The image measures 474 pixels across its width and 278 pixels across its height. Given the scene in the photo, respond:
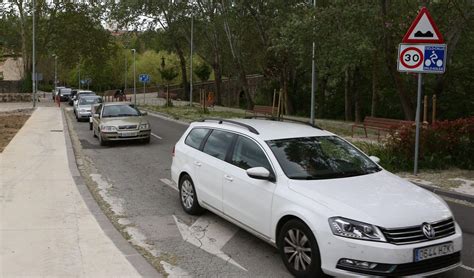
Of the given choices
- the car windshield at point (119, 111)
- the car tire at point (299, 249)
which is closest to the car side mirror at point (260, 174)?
the car tire at point (299, 249)

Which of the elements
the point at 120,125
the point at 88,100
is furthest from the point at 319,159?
the point at 88,100

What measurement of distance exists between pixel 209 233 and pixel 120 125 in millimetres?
10471

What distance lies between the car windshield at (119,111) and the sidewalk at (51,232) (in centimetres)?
610

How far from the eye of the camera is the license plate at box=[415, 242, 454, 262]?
4.49m

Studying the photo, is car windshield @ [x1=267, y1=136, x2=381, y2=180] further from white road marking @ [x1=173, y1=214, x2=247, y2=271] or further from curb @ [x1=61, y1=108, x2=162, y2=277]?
curb @ [x1=61, y1=108, x2=162, y2=277]

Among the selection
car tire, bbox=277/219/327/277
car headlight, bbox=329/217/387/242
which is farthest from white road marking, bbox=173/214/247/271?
car headlight, bbox=329/217/387/242

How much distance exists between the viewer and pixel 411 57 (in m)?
10.0

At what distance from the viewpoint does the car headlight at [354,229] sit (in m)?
4.48

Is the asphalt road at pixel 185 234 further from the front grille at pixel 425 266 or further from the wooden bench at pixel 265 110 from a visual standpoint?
the wooden bench at pixel 265 110

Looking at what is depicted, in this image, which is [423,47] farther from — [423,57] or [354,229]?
[354,229]

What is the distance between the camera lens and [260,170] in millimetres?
5539

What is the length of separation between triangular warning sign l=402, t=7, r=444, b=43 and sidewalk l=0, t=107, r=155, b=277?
272 inches

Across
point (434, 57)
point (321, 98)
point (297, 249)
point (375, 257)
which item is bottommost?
point (297, 249)

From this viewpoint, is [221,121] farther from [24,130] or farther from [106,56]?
[106,56]
